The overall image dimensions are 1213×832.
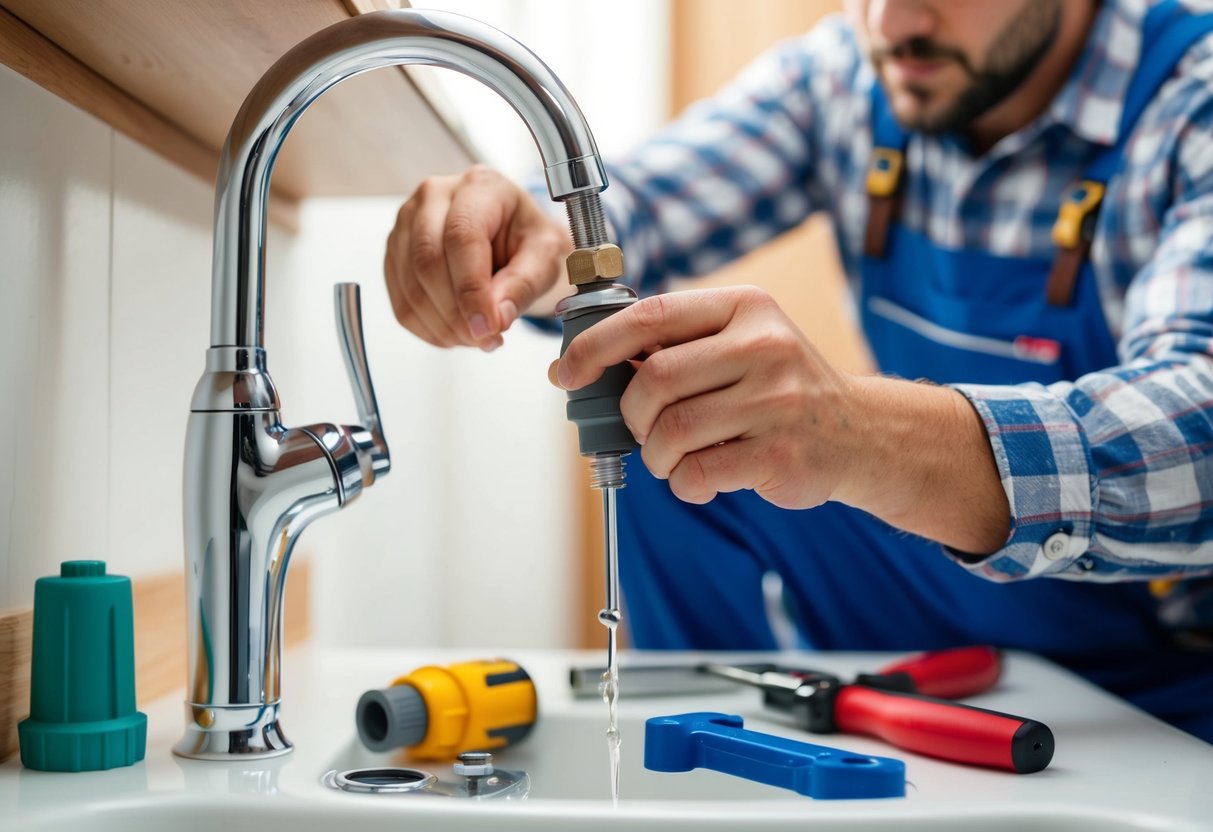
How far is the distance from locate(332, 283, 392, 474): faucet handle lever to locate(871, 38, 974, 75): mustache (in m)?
0.60

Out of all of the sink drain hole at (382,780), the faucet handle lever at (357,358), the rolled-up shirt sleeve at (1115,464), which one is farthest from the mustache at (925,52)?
the sink drain hole at (382,780)

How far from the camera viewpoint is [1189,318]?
67 centimetres

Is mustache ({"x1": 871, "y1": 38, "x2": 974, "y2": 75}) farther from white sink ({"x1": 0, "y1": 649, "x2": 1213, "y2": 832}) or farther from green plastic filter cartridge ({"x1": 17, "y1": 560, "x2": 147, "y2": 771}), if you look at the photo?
green plastic filter cartridge ({"x1": 17, "y1": 560, "x2": 147, "y2": 771})

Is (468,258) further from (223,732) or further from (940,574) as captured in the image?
(940,574)

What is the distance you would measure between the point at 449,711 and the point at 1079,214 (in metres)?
0.63

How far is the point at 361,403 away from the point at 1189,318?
48 cm

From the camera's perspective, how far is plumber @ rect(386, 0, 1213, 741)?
481 mm

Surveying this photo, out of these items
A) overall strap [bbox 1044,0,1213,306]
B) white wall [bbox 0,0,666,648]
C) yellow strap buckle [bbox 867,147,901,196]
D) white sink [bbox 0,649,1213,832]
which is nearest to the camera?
white sink [bbox 0,649,1213,832]

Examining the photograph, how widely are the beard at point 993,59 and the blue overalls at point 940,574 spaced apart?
8 cm

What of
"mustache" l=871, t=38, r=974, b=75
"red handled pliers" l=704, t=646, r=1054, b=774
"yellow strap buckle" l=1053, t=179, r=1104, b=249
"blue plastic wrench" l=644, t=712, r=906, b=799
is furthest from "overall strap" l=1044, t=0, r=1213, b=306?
"blue plastic wrench" l=644, t=712, r=906, b=799

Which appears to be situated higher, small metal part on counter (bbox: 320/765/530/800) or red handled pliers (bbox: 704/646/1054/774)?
red handled pliers (bbox: 704/646/1054/774)

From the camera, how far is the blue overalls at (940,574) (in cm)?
88

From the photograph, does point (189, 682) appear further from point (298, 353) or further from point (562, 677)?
point (298, 353)

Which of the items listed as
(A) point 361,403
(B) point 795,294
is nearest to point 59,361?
(A) point 361,403
